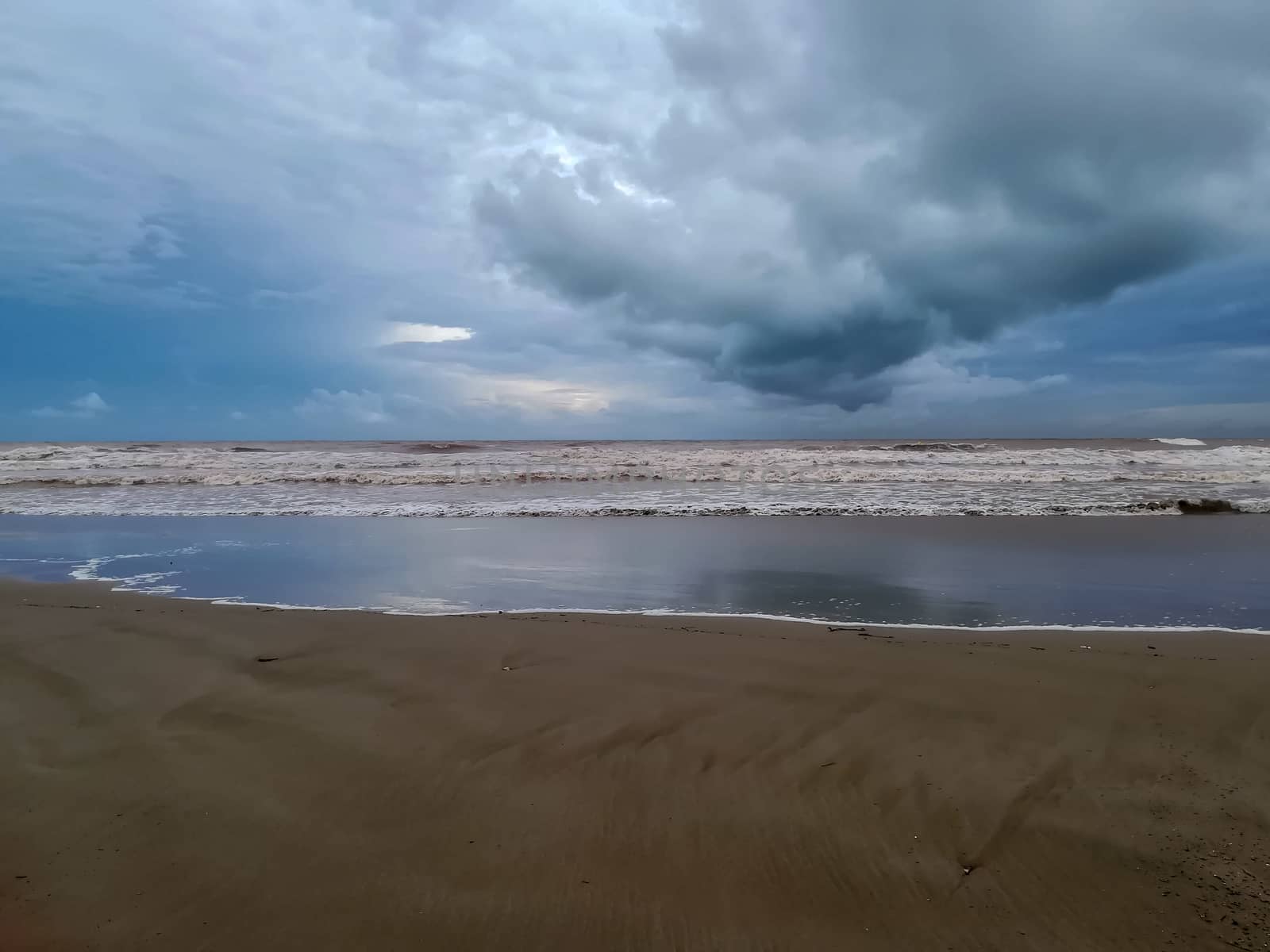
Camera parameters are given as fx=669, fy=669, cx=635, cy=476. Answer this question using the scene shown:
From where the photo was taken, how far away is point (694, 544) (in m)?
11.5

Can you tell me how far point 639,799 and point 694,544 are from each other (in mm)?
8274

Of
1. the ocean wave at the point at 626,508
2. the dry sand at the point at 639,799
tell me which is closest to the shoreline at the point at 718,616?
the dry sand at the point at 639,799

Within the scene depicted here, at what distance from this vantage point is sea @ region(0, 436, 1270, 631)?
7551 mm

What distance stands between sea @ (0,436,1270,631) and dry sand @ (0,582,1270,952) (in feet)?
6.81

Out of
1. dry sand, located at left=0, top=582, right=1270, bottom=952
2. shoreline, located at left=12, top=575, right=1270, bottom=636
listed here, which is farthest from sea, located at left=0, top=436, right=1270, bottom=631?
dry sand, located at left=0, top=582, right=1270, bottom=952

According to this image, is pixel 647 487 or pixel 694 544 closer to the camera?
pixel 694 544

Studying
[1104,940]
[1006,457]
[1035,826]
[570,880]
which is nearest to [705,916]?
[570,880]

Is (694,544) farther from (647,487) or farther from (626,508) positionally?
(647,487)

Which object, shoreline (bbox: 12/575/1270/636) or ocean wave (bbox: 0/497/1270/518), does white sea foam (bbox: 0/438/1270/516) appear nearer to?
ocean wave (bbox: 0/497/1270/518)

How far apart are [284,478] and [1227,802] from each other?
27740 mm

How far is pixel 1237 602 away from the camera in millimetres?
7359

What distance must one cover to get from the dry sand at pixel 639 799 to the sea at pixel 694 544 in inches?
81.7

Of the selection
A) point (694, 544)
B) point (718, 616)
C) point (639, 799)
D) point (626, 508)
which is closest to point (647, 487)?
point (626, 508)

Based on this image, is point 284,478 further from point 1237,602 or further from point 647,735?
point 1237,602
